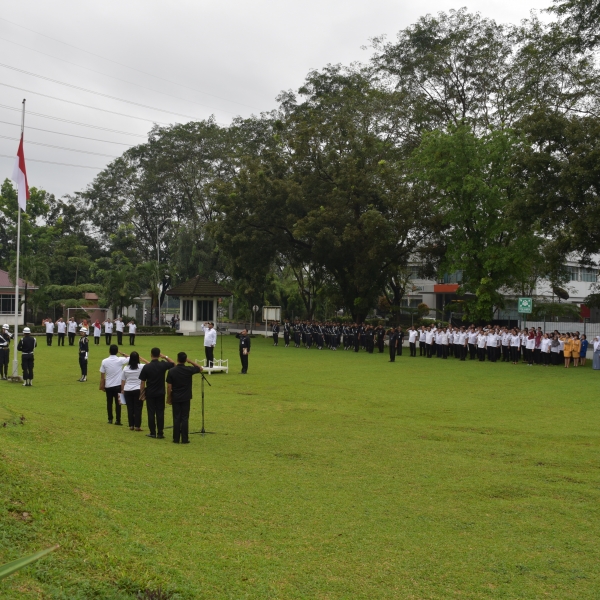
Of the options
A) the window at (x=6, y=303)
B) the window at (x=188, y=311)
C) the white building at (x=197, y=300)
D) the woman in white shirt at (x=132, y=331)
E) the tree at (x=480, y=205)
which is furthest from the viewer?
the window at (x=6, y=303)

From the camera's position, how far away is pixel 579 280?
2426 inches

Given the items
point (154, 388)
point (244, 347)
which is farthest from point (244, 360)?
point (154, 388)

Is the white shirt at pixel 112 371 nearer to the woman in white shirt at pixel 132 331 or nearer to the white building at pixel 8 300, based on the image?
the woman in white shirt at pixel 132 331

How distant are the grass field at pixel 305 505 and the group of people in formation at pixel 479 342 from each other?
14.6 m

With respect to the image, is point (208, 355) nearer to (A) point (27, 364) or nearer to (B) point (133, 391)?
(A) point (27, 364)

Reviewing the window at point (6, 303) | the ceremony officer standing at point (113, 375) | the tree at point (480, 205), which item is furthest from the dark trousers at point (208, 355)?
the window at point (6, 303)

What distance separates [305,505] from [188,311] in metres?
44.8

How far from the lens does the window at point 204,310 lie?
2029 inches

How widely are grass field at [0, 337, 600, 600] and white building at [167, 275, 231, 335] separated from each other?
34718mm

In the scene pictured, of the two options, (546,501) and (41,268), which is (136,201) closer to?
(41,268)

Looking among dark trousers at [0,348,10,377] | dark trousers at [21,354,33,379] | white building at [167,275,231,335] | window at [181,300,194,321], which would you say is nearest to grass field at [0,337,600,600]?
dark trousers at [21,354,33,379]

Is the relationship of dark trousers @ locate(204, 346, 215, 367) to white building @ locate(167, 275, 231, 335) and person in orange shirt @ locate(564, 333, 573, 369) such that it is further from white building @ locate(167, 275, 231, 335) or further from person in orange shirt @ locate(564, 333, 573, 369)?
white building @ locate(167, 275, 231, 335)

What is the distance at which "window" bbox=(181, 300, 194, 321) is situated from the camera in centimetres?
5188

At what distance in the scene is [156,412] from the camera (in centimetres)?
1234
